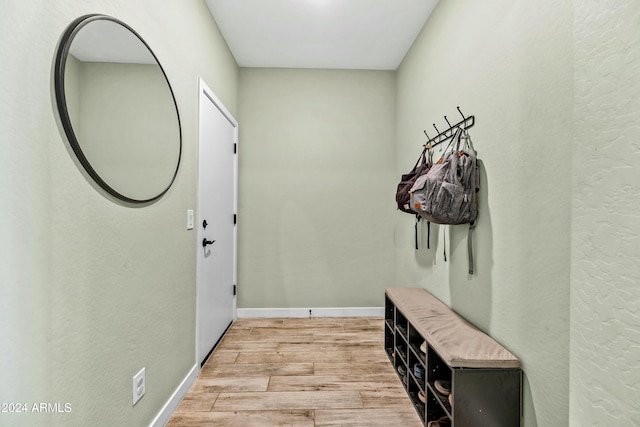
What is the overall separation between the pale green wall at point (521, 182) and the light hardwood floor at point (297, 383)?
71 cm

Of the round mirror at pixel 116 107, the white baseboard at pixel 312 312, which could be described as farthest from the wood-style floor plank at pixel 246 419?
the white baseboard at pixel 312 312

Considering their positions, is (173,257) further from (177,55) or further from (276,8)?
(276,8)

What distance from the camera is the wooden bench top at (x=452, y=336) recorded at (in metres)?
1.25

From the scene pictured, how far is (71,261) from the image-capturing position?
993 millimetres

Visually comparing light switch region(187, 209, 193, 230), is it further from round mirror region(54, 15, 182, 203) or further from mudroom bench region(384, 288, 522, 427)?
mudroom bench region(384, 288, 522, 427)

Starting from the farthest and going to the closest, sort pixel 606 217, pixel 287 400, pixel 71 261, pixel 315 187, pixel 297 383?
pixel 315 187 < pixel 297 383 < pixel 287 400 < pixel 71 261 < pixel 606 217

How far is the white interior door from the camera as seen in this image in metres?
2.12

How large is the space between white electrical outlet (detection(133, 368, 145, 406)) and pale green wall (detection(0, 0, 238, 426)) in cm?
4

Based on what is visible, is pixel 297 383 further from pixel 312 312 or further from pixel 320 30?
pixel 320 30

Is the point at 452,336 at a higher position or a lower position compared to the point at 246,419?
higher

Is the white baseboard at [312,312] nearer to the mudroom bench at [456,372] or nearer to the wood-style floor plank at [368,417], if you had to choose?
the mudroom bench at [456,372]

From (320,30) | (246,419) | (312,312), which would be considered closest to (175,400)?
(246,419)

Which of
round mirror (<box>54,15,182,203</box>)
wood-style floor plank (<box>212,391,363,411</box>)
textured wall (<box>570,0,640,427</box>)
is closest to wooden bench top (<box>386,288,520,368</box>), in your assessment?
textured wall (<box>570,0,640,427</box>)

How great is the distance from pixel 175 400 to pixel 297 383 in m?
0.71
